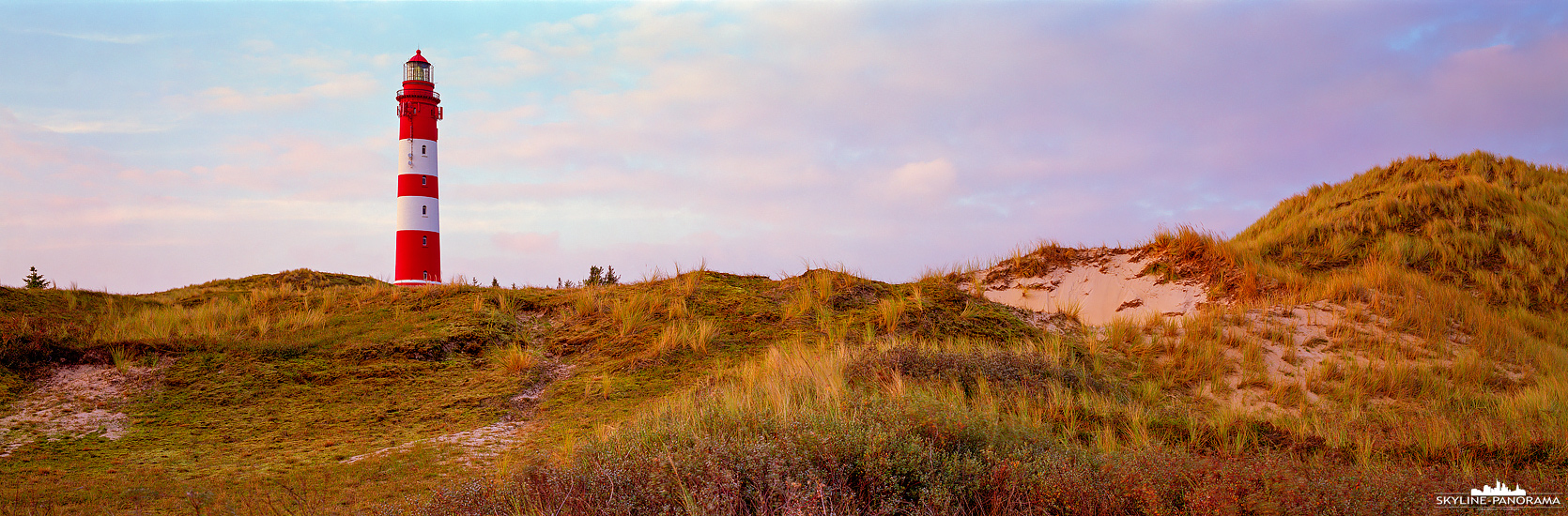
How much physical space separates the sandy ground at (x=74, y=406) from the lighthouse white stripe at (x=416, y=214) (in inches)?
793

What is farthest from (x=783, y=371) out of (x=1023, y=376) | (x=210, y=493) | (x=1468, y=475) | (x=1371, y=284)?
(x=1371, y=284)

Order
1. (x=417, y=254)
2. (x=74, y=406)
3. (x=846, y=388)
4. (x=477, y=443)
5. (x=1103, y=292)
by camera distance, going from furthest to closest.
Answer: (x=417, y=254), (x=1103, y=292), (x=74, y=406), (x=477, y=443), (x=846, y=388)

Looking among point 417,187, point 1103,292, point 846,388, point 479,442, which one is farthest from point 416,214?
point 846,388

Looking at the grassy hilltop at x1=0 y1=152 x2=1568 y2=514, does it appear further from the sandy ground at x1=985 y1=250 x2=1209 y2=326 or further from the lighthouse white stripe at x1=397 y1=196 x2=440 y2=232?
the lighthouse white stripe at x1=397 y1=196 x2=440 y2=232

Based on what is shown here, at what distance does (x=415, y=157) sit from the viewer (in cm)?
3019

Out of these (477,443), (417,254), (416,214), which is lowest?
(477,443)

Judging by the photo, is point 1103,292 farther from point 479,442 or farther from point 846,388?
point 479,442

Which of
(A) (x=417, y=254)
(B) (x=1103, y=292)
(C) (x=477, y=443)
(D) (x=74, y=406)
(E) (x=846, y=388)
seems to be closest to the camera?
(E) (x=846, y=388)

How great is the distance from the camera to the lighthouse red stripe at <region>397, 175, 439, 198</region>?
2992cm

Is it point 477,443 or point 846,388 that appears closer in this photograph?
point 846,388

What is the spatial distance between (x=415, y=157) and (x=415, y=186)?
1.06 metres

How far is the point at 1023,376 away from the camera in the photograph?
855cm

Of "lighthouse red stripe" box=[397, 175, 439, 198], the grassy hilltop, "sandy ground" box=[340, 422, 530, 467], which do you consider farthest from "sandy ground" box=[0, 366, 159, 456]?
"lighthouse red stripe" box=[397, 175, 439, 198]

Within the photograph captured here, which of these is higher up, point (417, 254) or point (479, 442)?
point (417, 254)
